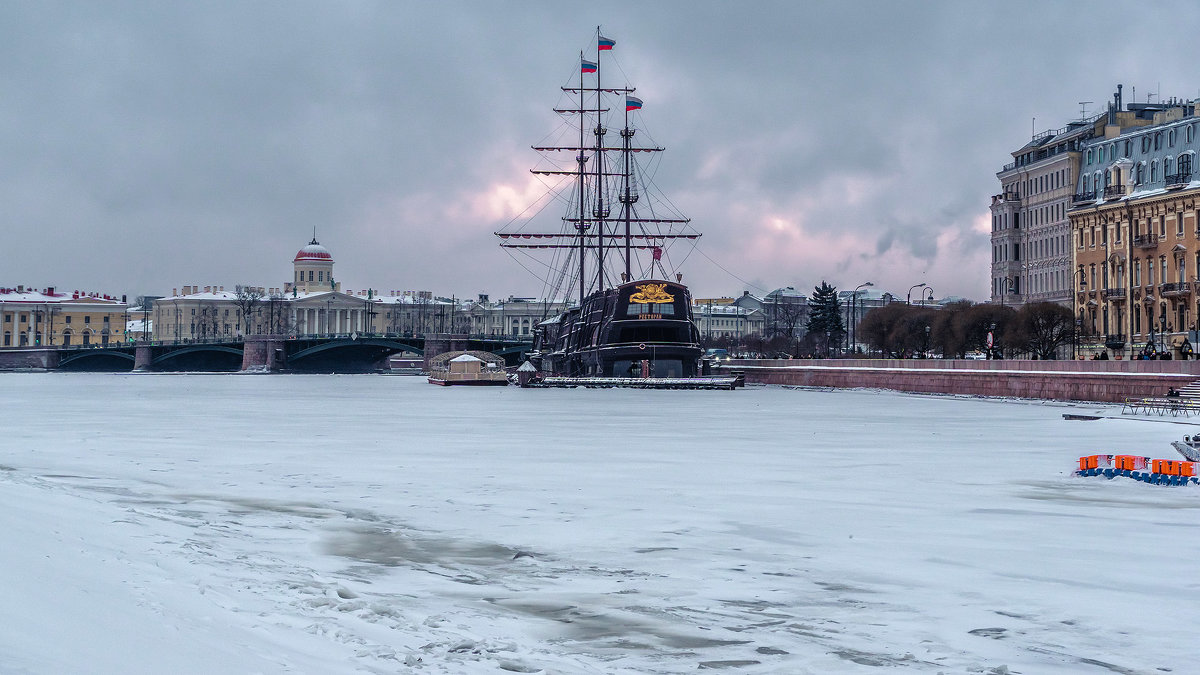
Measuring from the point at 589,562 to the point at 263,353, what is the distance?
13325cm

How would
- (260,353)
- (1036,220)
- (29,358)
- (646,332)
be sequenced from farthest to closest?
(29,358), (260,353), (1036,220), (646,332)

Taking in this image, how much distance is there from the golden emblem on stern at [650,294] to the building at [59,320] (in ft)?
417

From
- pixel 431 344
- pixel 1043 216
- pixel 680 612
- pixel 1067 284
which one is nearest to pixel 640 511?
pixel 680 612

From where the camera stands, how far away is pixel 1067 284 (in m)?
92.5

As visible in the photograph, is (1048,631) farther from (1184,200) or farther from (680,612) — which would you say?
(1184,200)

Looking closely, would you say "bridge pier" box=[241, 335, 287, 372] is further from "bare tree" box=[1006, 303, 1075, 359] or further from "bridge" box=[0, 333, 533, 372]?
"bare tree" box=[1006, 303, 1075, 359]

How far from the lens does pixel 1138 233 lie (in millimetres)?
75312

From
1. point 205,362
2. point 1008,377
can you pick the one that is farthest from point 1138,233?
point 205,362

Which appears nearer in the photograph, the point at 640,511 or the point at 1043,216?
the point at 640,511

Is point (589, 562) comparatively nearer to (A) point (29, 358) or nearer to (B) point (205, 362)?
(B) point (205, 362)

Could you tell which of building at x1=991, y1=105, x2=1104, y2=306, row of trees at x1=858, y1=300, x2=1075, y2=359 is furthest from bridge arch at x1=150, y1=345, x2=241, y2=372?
building at x1=991, y1=105, x2=1104, y2=306

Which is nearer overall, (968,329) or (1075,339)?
(1075,339)

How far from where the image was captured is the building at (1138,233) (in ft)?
232

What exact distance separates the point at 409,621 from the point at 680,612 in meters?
2.05
